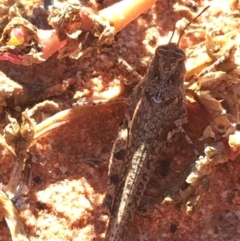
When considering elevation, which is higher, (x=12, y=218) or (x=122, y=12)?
(x=122, y=12)

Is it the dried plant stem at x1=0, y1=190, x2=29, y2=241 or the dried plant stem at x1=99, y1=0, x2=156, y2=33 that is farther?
the dried plant stem at x1=99, y1=0, x2=156, y2=33

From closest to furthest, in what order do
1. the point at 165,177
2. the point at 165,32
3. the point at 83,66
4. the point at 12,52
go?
1. the point at 12,52
2. the point at 165,177
3. the point at 83,66
4. the point at 165,32

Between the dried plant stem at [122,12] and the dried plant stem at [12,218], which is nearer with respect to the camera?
the dried plant stem at [12,218]

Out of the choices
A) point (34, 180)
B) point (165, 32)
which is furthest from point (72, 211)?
point (165, 32)

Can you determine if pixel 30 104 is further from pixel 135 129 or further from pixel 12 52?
pixel 135 129

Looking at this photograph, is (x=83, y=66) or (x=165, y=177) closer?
(x=165, y=177)

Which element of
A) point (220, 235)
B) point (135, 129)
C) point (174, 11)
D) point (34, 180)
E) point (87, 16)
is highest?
point (87, 16)

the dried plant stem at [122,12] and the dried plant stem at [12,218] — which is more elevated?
the dried plant stem at [122,12]

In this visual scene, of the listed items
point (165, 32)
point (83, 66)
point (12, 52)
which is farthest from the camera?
point (165, 32)

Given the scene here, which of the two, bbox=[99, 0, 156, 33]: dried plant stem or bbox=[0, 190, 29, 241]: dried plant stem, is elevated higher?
bbox=[99, 0, 156, 33]: dried plant stem

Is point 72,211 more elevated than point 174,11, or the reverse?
point 174,11

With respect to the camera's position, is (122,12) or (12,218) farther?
(122,12)
